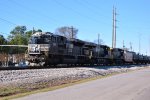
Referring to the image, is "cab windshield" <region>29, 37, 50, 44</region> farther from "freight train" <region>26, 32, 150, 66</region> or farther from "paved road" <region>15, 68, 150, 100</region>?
"paved road" <region>15, 68, 150, 100</region>

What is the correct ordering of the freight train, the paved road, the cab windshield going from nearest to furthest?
the paved road, the freight train, the cab windshield

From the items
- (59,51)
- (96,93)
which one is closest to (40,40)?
(59,51)

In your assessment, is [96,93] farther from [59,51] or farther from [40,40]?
[59,51]

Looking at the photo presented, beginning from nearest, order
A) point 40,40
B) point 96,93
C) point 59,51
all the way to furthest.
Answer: point 96,93 < point 40,40 < point 59,51

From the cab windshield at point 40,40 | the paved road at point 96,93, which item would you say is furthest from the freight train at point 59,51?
the paved road at point 96,93

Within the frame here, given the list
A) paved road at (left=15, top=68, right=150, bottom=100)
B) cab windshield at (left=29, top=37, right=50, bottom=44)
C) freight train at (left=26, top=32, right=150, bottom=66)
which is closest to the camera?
paved road at (left=15, top=68, right=150, bottom=100)

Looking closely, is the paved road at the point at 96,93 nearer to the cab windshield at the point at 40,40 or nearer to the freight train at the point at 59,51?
the freight train at the point at 59,51

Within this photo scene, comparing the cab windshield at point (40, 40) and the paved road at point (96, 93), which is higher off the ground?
the cab windshield at point (40, 40)

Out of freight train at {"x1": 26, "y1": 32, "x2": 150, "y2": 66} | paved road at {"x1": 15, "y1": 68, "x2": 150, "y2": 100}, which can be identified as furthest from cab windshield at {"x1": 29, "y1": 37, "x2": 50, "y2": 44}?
paved road at {"x1": 15, "y1": 68, "x2": 150, "y2": 100}

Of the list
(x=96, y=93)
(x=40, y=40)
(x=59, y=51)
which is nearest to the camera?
(x=96, y=93)

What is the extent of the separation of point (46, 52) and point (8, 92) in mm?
19628

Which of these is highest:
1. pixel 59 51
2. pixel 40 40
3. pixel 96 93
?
pixel 40 40

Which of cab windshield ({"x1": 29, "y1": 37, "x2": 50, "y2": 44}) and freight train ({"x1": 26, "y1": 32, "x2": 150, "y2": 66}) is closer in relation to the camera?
freight train ({"x1": 26, "y1": 32, "x2": 150, "y2": 66})

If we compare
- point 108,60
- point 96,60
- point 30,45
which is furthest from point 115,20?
point 30,45
